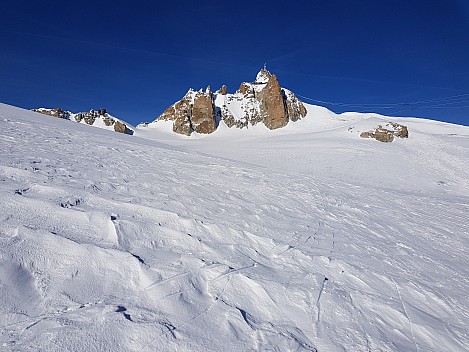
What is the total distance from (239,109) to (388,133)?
35.9 metres

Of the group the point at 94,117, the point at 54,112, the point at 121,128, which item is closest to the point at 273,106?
the point at 121,128

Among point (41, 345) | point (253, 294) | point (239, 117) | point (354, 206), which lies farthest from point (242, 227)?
point (239, 117)

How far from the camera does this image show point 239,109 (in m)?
59.8

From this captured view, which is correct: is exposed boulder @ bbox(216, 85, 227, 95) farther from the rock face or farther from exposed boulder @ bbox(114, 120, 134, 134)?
exposed boulder @ bbox(114, 120, 134, 134)

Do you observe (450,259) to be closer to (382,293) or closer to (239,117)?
(382,293)

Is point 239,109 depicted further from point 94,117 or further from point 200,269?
point 200,269

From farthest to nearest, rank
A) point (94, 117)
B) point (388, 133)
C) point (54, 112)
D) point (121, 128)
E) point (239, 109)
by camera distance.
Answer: point (94, 117), point (54, 112), point (239, 109), point (121, 128), point (388, 133)

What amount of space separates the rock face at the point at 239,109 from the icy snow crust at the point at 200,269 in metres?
50.4

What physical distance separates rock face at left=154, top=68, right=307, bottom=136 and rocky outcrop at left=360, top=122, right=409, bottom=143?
25.4 m

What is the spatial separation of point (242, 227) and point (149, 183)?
2480mm

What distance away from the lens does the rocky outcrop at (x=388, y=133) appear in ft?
97.2

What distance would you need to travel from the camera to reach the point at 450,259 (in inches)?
189

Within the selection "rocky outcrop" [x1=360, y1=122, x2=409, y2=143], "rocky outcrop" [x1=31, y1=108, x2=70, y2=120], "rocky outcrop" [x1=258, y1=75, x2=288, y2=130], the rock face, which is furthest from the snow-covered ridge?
"rocky outcrop" [x1=360, y1=122, x2=409, y2=143]

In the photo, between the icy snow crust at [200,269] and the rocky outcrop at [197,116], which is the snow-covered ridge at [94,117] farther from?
the icy snow crust at [200,269]
